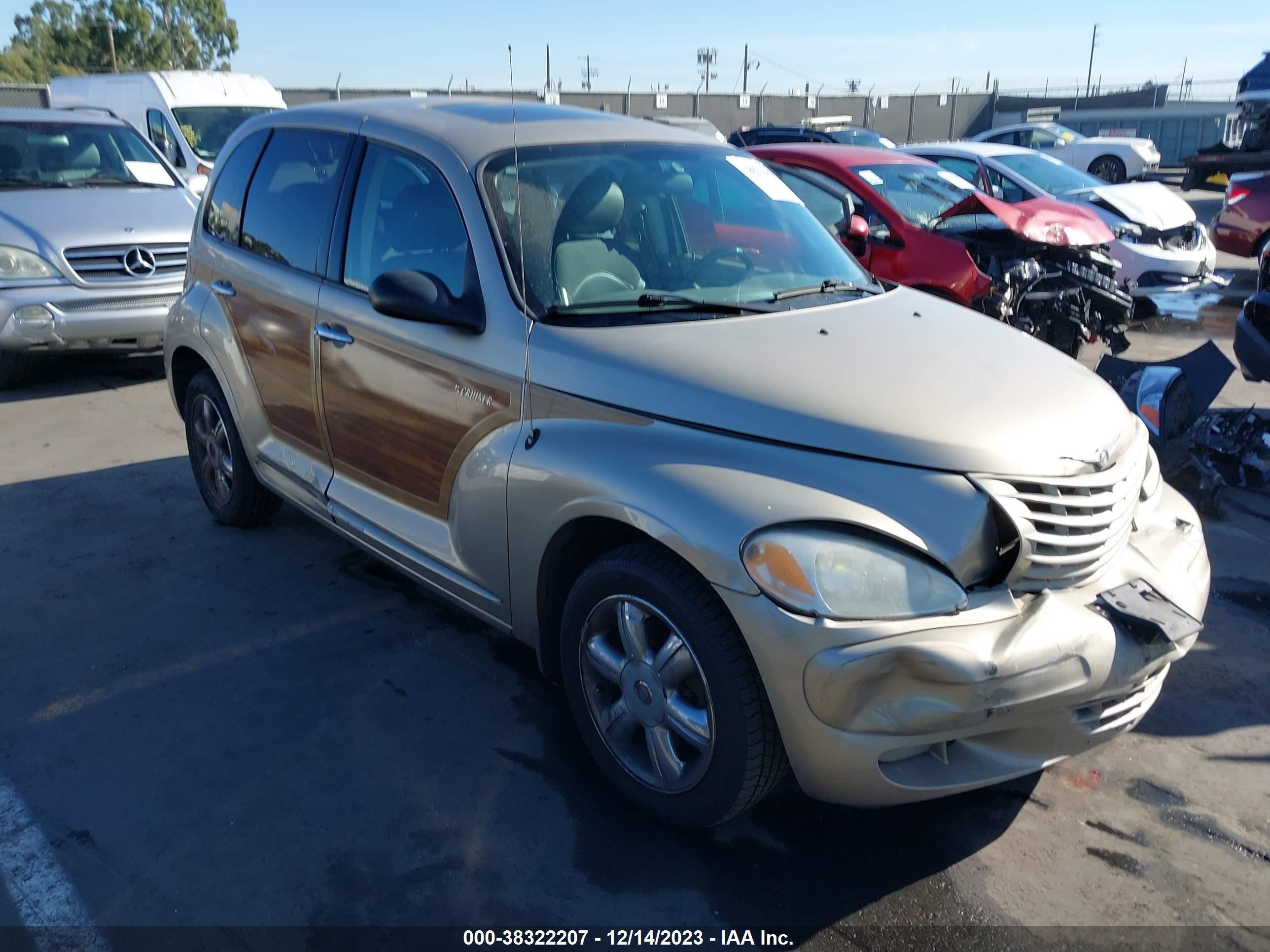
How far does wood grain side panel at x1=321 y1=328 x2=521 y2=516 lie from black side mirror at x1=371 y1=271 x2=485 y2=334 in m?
0.15

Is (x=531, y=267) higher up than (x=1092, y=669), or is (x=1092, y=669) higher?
(x=531, y=267)

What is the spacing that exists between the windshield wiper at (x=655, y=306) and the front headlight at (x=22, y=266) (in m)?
5.76

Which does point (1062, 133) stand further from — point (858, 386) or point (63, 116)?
point (858, 386)

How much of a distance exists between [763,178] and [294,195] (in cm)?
187

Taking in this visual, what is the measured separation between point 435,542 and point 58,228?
5.65m

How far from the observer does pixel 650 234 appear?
3.55 metres

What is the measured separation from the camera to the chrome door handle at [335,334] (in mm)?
3729

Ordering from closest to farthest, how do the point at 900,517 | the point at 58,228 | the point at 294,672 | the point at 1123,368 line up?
the point at 900,517 → the point at 294,672 → the point at 1123,368 → the point at 58,228

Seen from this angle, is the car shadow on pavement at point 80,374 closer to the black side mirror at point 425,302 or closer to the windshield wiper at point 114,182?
the windshield wiper at point 114,182

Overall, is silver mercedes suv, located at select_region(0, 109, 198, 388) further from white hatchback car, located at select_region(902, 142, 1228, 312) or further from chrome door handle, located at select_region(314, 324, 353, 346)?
white hatchback car, located at select_region(902, 142, 1228, 312)

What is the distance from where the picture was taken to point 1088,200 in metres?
10.9

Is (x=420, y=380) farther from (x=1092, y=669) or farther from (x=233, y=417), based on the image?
(x=1092, y=669)

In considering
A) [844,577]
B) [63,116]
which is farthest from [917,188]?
[63,116]

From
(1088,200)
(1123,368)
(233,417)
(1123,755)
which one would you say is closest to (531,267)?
(233,417)
